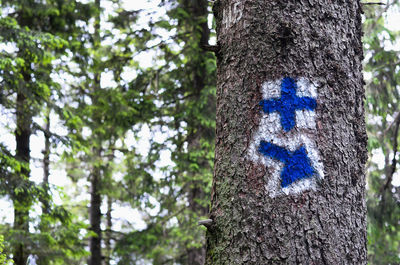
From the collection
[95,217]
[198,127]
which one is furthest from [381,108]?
[95,217]

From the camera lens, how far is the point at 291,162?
1762 millimetres

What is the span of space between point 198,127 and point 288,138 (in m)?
7.90

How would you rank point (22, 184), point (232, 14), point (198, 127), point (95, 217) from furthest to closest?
point (95, 217) < point (198, 127) < point (22, 184) < point (232, 14)

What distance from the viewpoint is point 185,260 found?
10.3 meters

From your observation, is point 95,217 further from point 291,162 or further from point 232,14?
point 291,162

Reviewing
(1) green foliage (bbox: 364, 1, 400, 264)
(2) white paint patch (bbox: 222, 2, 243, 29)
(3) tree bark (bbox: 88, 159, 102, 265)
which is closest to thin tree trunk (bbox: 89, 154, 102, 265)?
(3) tree bark (bbox: 88, 159, 102, 265)

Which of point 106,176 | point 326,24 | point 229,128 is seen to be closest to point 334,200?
point 229,128

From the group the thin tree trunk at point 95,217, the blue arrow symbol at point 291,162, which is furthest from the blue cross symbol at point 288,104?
the thin tree trunk at point 95,217

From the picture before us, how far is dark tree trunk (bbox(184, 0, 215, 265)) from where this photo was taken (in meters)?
9.16

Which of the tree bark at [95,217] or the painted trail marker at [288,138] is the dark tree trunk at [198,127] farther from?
the painted trail marker at [288,138]

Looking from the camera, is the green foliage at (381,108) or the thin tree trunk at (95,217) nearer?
the green foliage at (381,108)

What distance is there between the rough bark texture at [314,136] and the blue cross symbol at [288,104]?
0.04 m

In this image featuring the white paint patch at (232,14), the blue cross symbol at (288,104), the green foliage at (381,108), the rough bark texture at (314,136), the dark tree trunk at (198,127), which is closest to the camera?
the rough bark texture at (314,136)

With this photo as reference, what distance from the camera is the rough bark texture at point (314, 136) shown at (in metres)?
1.68
